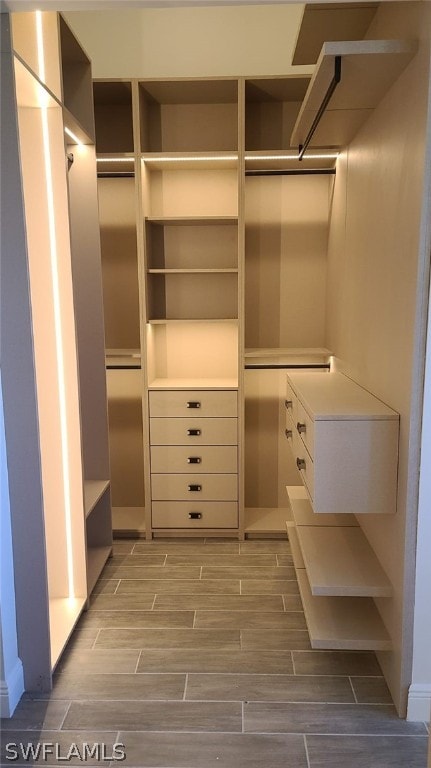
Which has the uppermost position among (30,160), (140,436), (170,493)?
(30,160)

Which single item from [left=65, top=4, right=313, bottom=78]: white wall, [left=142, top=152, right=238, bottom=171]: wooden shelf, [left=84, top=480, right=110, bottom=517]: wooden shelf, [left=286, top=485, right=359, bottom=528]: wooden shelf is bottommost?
[left=286, top=485, right=359, bottom=528]: wooden shelf

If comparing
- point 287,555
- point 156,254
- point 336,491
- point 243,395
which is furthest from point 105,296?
point 336,491

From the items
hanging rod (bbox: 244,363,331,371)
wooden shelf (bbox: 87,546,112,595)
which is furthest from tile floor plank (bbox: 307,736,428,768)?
hanging rod (bbox: 244,363,331,371)

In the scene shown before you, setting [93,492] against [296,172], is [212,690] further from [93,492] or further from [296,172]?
[296,172]

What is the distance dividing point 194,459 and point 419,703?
1.82 metres

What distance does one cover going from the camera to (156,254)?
366 cm

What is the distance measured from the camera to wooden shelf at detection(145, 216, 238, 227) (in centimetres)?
332

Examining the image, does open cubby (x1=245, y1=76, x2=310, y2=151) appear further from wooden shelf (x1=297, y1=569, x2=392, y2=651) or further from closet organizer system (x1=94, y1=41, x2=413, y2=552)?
wooden shelf (x1=297, y1=569, x2=392, y2=651)

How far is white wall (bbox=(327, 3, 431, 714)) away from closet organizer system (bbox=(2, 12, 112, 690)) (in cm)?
129

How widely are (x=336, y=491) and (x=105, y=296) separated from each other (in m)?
2.26

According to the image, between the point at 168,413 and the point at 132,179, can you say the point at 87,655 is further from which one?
the point at 132,179

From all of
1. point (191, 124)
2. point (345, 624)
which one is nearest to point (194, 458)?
point (345, 624)

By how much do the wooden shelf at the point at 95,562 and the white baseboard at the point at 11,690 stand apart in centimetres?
64

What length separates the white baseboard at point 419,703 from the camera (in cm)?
198
